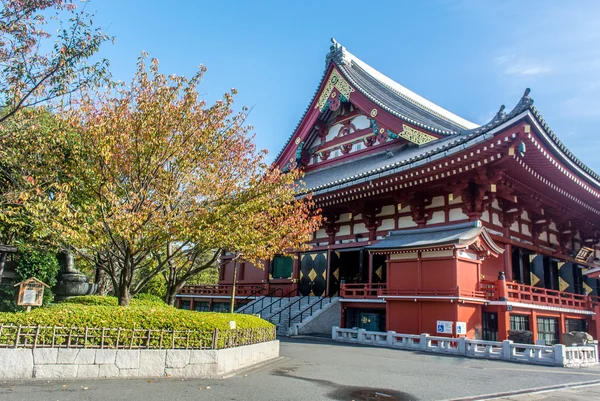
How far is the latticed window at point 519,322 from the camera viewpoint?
54.9 feet

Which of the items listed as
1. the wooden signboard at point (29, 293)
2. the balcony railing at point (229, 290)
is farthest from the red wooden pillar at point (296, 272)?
the wooden signboard at point (29, 293)

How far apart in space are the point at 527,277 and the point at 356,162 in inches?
420

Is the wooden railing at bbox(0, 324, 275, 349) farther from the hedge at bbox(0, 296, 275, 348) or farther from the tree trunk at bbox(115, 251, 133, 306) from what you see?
the tree trunk at bbox(115, 251, 133, 306)

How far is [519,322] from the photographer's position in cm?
1708

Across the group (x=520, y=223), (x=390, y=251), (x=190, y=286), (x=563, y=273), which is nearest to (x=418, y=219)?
(x=390, y=251)

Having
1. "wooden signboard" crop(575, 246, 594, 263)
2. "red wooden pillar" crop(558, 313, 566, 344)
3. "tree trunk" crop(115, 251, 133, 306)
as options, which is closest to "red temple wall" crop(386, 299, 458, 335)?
"red wooden pillar" crop(558, 313, 566, 344)

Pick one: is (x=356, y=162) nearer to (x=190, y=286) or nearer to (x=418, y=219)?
(x=418, y=219)

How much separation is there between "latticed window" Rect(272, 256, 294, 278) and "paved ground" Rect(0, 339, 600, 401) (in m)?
11.3

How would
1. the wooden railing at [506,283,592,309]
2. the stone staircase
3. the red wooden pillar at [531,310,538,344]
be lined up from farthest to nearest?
1. the stone staircase
2. the red wooden pillar at [531,310,538,344]
3. the wooden railing at [506,283,592,309]

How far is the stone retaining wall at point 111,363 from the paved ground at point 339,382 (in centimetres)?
29

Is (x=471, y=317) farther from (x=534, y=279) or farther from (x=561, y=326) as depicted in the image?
(x=534, y=279)

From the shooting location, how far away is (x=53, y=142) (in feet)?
37.0

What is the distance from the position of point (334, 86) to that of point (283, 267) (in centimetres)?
1143

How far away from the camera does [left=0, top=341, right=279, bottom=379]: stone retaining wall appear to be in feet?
25.1
